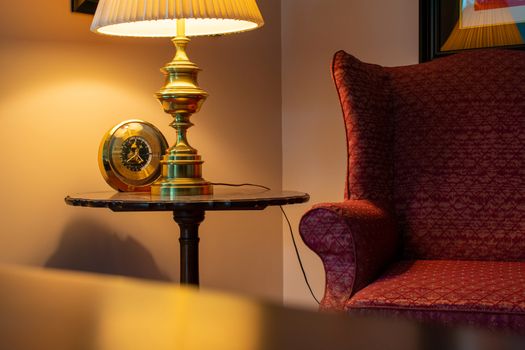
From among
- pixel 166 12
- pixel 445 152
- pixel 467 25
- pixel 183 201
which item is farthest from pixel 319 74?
pixel 183 201

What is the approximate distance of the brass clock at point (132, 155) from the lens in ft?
7.61

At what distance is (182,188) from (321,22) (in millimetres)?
1138

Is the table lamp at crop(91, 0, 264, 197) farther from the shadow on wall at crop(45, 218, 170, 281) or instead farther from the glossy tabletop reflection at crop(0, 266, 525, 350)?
the glossy tabletop reflection at crop(0, 266, 525, 350)

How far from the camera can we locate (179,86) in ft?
7.13

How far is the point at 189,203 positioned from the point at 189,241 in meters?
0.26

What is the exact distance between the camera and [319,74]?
9.92ft

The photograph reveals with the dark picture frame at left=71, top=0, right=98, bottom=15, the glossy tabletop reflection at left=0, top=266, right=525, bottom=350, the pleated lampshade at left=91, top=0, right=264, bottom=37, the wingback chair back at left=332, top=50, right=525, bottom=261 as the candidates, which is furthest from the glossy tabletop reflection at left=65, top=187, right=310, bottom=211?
the glossy tabletop reflection at left=0, top=266, right=525, bottom=350

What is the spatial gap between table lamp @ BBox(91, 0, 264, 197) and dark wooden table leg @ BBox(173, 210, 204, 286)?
0.06m

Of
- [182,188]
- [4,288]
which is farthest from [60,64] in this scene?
[4,288]

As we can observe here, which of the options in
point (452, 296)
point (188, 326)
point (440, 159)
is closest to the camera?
point (188, 326)

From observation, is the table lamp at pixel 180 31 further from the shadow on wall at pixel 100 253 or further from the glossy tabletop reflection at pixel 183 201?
the shadow on wall at pixel 100 253

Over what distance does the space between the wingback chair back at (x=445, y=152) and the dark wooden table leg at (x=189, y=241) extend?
42 cm

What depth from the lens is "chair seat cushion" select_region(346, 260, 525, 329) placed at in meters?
1.60

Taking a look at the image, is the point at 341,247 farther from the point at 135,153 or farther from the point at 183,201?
the point at 135,153
